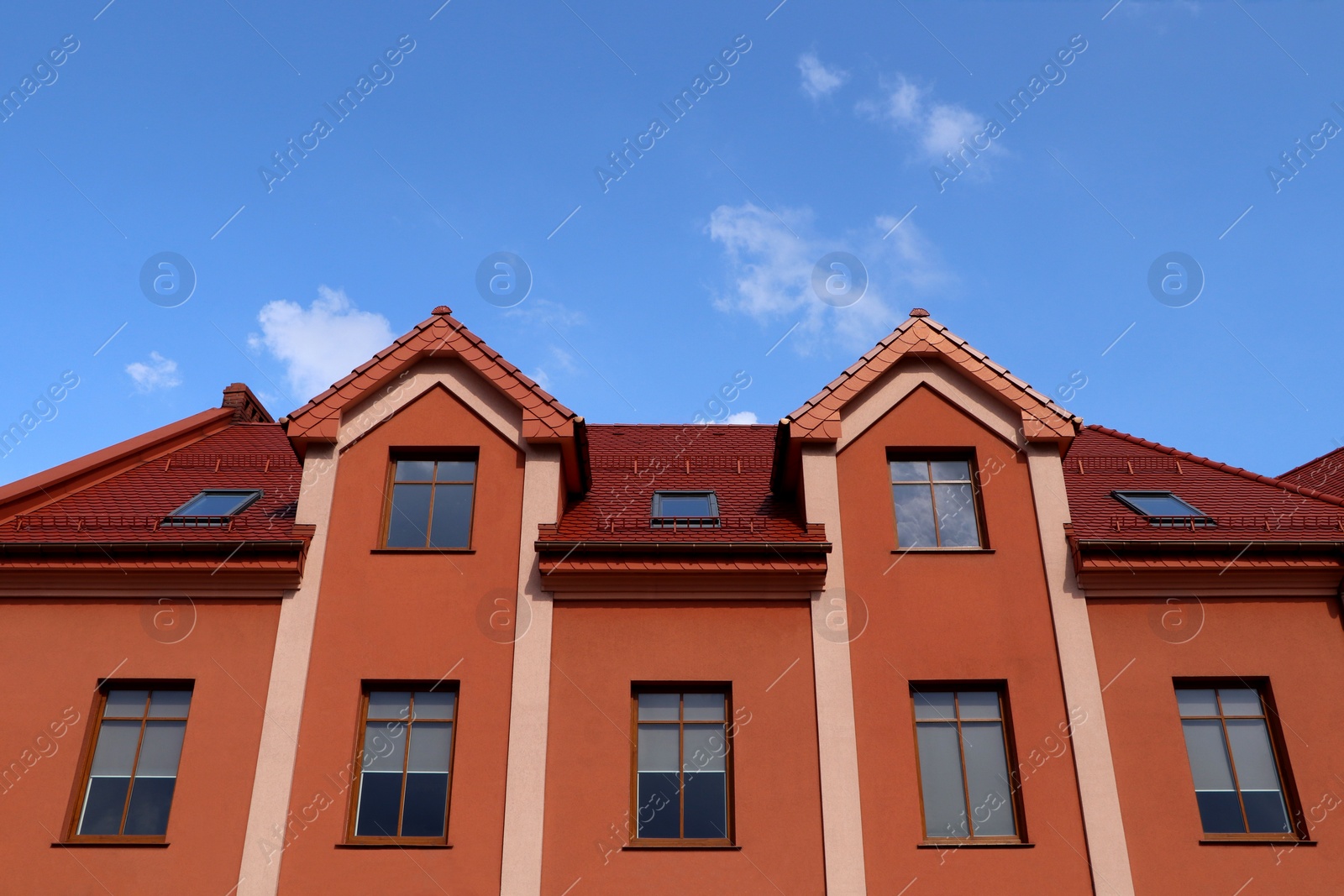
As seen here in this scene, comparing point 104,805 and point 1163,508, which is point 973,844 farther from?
point 104,805

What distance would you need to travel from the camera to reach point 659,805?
47.8ft

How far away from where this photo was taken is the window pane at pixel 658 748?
14820 mm

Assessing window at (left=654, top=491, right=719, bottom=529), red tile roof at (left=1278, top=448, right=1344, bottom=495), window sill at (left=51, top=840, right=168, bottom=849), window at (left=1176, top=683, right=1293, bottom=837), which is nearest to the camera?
window sill at (left=51, top=840, right=168, bottom=849)

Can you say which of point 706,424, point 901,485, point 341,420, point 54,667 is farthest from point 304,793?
point 706,424

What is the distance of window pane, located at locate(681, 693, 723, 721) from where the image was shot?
15164mm

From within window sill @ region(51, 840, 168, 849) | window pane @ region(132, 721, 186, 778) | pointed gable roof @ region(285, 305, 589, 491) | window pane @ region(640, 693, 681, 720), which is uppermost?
pointed gable roof @ region(285, 305, 589, 491)

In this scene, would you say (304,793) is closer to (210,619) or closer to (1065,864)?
(210,619)

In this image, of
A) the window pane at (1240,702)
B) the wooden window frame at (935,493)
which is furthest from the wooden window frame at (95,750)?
the window pane at (1240,702)

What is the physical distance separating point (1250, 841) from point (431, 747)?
10.8 meters

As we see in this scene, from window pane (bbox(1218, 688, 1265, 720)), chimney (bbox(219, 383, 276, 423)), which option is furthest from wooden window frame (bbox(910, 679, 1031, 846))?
chimney (bbox(219, 383, 276, 423))

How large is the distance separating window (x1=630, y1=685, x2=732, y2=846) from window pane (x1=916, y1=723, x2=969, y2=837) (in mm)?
2630

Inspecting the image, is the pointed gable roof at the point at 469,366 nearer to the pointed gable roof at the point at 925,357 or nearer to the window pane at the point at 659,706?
the pointed gable roof at the point at 925,357

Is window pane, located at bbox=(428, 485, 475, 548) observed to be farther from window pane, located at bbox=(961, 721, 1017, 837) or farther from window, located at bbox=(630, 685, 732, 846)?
window pane, located at bbox=(961, 721, 1017, 837)

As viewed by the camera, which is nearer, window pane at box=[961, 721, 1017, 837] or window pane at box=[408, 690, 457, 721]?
window pane at box=[961, 721, 1017, 837]
